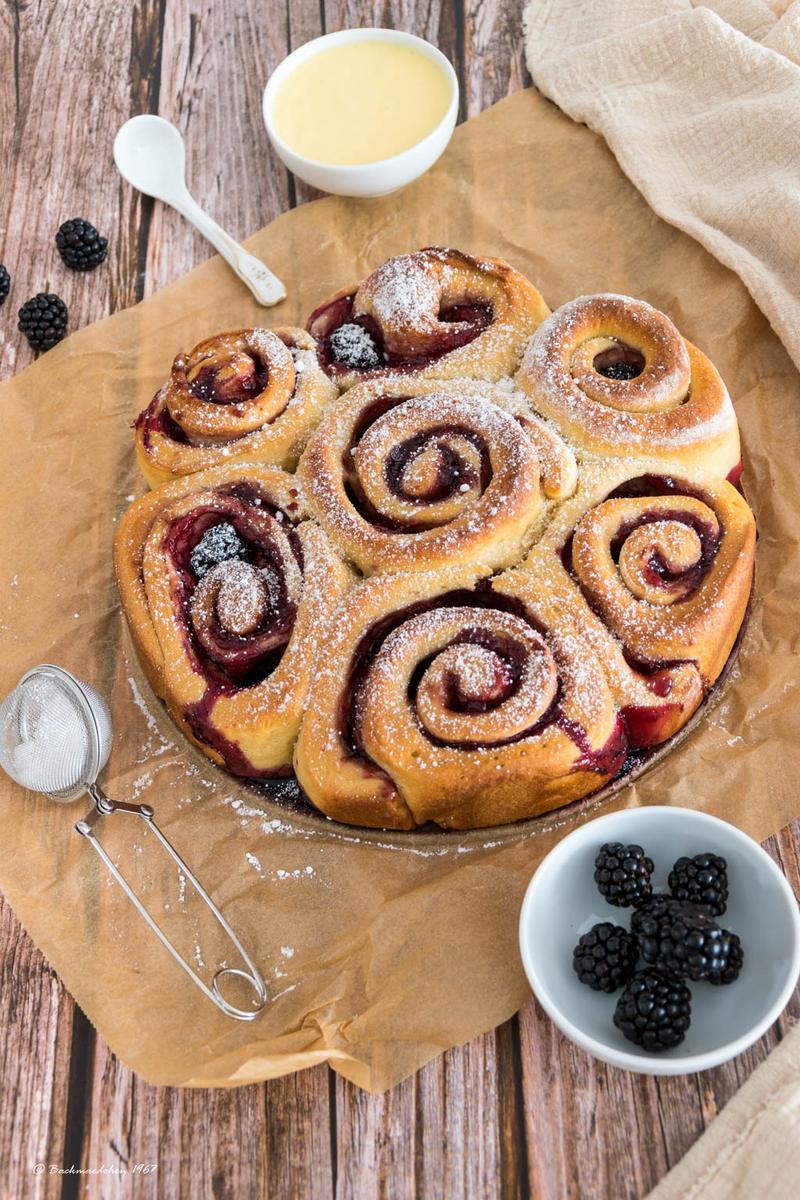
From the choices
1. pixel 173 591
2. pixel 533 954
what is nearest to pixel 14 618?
pixel 173 591

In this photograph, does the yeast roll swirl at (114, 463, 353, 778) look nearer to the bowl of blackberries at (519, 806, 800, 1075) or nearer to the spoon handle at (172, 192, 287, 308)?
the bowl of blackberries at (519, 806, 800, 1075)

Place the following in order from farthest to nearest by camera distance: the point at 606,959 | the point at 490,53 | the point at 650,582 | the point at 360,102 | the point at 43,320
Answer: the point at 490,53 < the point at 360,102 < the point at 43,320 < the point at 650,582 < the point at 606,959

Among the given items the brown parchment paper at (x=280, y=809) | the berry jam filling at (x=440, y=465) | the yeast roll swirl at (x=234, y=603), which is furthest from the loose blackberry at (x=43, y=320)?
the berry jam filling at (x=440, y=465)

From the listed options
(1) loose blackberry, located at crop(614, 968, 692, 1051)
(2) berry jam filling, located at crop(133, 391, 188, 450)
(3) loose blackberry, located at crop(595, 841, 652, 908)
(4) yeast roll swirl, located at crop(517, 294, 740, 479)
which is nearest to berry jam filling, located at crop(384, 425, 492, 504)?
(4) yeast roll swirl, located at crop(517, 294, 740, 479)

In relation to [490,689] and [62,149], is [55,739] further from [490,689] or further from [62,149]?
[62,149]

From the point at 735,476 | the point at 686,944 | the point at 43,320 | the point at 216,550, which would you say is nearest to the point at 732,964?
the point at 686,944

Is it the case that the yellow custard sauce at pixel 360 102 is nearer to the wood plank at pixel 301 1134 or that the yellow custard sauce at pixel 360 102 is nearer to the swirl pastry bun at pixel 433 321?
the swirl pastry bun at pixel 433 321
